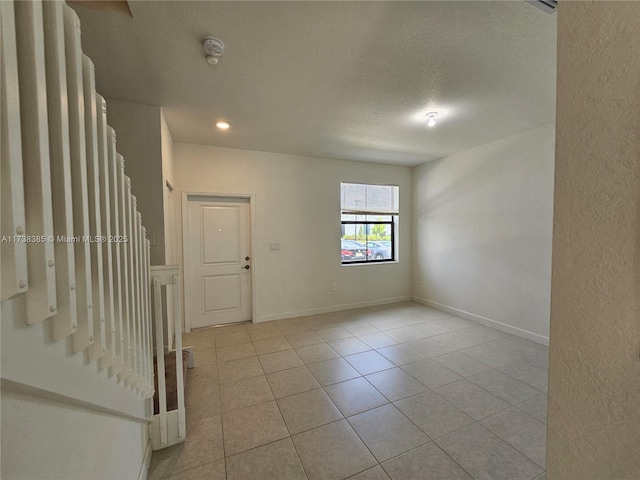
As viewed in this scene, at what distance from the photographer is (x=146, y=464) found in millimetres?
1533

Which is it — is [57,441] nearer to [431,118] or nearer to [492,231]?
[431,118]

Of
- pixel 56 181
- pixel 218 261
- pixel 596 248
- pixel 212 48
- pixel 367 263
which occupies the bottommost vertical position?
pixel 367 263

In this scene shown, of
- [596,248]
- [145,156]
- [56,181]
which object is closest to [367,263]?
[145,156]

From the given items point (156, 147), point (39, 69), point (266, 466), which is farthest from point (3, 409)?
point (156, 147)

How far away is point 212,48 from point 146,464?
2.57 m

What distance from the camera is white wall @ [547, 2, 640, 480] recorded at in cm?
48

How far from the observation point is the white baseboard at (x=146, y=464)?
1.44 metres

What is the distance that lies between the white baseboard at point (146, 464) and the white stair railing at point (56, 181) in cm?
103

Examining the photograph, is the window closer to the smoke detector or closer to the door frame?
the door frame

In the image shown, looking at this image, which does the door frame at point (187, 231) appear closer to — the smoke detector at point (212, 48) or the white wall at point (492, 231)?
the smoke detector at point (212, 48)

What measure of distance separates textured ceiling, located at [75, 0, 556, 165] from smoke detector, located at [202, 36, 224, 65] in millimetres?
40

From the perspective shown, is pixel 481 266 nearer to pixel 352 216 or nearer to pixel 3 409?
pixel 352 216

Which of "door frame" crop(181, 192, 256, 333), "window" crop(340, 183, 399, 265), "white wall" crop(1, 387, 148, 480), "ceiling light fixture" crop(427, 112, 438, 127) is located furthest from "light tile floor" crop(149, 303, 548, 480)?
"ceiling light fixture" crop(427, 112, 438, 127)

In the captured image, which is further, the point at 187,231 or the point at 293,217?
the point at 293,217
